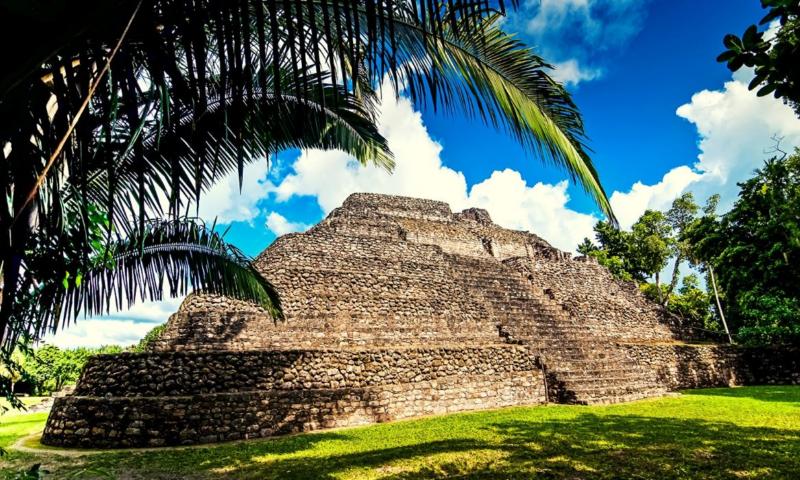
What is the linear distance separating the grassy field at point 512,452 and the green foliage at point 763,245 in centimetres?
346

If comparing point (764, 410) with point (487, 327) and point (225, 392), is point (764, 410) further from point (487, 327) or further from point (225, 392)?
point (225, 392)

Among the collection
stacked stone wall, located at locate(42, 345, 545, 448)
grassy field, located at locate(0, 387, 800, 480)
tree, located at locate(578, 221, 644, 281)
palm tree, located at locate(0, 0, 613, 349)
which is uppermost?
tree, located at locate(578, 221, 644, 281)

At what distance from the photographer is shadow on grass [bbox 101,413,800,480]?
4.41 metres

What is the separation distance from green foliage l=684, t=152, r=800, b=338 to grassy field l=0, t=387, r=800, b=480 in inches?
136

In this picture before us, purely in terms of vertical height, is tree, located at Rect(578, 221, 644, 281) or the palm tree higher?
tree, located at Rect(578, 221, 644, 281)

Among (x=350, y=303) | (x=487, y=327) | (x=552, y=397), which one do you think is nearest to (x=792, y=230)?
(x=552, y=397)

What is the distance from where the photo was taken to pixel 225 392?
7.94 m

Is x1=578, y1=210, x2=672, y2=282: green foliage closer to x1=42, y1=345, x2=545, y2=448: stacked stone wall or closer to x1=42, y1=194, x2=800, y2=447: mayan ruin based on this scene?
x1=42, y1=194, x2=800, y2=447: mayan ruin

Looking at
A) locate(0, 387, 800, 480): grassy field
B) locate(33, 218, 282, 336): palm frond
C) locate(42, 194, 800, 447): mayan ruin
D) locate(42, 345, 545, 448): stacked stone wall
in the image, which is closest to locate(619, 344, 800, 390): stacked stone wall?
locate(42, 194, 800, 447): mayan ruin

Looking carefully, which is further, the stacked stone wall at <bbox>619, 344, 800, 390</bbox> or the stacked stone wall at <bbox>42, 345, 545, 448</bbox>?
the stacked stone wall at <bbox>619, 344, 800, 390</bbox>

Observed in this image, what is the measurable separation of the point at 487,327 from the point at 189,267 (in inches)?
365

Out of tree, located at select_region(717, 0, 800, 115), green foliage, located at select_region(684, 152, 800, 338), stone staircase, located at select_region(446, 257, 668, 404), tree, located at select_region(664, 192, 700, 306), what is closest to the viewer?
tree, located at select_region(717, 0, 800, 115)

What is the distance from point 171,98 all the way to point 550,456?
17.8 ft

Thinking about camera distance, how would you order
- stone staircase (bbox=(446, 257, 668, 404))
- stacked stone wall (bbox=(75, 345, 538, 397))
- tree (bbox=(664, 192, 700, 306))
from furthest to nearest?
1. tree (bbox=(664, 192, 700, 306))
2. stone staircase (bbox=(446, 257, 668, 404))
3. stacked stone wall (bbox=(75, 345, 538, 397))
